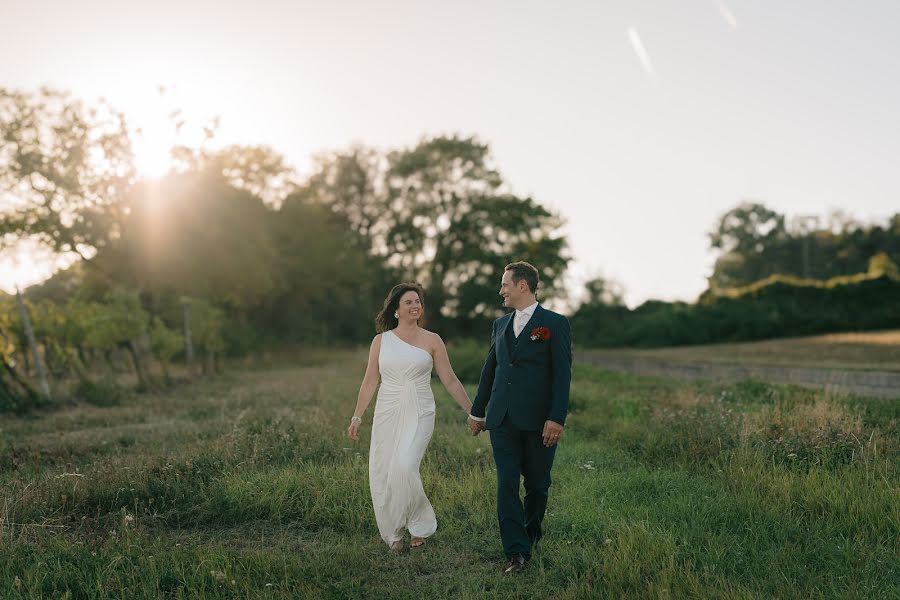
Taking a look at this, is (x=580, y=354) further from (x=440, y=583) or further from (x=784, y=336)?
(x=440, y=583)

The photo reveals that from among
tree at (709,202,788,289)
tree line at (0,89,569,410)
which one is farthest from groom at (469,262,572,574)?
tree at (709,202,788,289)

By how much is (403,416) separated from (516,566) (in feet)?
5.32

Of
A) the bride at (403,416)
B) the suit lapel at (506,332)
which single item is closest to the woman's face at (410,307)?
the bride at (403,416)

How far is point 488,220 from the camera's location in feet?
167

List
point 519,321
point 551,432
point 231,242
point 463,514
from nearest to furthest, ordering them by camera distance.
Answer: point 551,432 → point 519,321 → point 463,514 → point 231,242

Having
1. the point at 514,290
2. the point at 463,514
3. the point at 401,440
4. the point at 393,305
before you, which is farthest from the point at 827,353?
the point at 514,290

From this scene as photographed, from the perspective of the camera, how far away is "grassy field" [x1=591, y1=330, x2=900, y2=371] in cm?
2273

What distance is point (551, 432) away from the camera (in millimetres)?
5523

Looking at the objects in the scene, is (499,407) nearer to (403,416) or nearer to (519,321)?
(519,321)

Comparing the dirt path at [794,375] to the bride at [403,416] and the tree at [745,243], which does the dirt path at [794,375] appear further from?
the tree at [745,243]

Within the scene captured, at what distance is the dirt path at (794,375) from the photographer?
601 inches

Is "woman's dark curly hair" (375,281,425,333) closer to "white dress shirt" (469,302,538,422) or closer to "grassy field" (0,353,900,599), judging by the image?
"white dress shirt" (469,302,538,422)

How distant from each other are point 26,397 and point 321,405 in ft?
25.2

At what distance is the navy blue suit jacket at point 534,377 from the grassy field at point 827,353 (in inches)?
696
